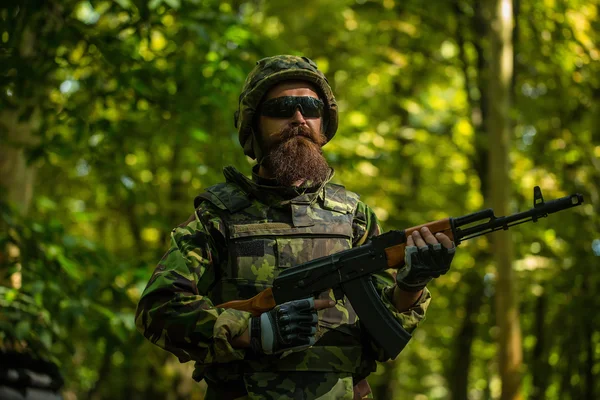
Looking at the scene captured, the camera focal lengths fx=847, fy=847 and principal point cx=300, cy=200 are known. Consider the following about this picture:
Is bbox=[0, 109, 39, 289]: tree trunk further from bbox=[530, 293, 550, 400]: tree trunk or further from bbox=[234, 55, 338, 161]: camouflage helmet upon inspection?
bbox=[530, 293, 550, 400]: tree trunk

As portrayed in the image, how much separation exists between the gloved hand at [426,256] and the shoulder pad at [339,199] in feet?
1.47

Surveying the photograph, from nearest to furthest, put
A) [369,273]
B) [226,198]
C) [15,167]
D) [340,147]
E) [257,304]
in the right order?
[257,304], [369,273], [226,198], [15,167], [340,147]

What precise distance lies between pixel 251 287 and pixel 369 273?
481 millimetres

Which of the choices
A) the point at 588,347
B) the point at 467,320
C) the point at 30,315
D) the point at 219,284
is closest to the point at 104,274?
the point at 30,315

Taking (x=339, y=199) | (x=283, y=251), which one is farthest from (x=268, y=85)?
(x=283, y=251)

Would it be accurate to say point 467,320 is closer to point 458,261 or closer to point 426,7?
point 458,261

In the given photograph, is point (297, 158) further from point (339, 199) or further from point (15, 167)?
point (15, 167)

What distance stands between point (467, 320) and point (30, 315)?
24.9 feet

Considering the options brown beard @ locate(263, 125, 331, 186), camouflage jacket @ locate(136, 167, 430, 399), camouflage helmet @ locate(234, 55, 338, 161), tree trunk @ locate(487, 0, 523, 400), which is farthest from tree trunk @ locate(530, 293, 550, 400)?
brown beard @ locate(263, 125, 331, 186)

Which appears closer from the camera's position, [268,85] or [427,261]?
[427,261]

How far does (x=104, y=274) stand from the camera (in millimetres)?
6836

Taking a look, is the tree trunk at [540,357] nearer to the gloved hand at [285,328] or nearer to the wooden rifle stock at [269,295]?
the wooden rifle stock at [269,295]

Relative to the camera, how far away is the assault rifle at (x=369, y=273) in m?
3.31

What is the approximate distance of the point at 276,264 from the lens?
11.4 feet
